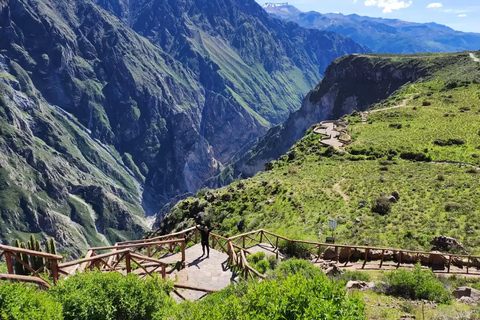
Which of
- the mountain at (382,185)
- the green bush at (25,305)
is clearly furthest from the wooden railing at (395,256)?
the green bush at (25,305)

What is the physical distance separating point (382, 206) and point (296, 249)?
38.3ft

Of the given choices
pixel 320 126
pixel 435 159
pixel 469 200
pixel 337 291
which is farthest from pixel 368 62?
pixel 337 291

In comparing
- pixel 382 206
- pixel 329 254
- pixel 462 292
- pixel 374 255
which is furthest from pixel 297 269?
pixel 382 206

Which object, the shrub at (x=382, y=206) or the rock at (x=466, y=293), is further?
the shrub at (x=382, y=206)

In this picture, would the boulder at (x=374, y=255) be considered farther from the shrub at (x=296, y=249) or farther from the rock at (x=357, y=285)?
the rock at (x=357, y=285)

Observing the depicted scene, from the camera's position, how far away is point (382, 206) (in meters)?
31.8

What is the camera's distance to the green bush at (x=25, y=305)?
9414mm

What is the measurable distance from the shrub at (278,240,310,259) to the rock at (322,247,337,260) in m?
1.30

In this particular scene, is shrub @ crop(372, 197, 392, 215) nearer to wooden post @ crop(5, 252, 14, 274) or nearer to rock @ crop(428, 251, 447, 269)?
rock @ crop(428, 251, 447, 269)

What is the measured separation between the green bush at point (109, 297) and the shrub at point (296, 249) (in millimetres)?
Result: 13728

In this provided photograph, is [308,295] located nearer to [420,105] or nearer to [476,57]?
[420,105]

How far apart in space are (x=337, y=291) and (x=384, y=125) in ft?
228

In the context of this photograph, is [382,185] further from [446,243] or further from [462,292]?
[462,292]

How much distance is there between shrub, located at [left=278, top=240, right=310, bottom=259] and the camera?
79.7ft
